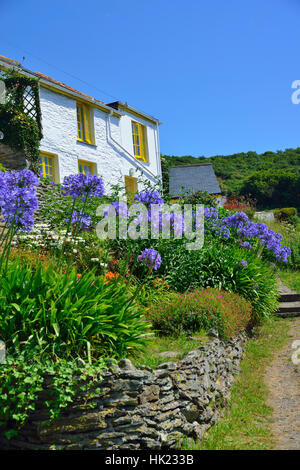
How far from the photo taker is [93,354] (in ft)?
13.5

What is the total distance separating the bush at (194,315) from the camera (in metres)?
5.85

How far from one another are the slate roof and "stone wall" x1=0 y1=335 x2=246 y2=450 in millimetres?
23866

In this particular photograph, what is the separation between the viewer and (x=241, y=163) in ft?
161

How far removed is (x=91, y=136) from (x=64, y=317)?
44.0 ft

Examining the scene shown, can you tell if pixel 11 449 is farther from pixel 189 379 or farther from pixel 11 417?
pixel 189 379

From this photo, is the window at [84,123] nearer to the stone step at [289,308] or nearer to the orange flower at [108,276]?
the stone step at [289,308]

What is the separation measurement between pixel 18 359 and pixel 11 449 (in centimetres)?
79

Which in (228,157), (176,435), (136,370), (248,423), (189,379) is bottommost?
(248,423)

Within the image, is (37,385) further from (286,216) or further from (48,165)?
(286,216)

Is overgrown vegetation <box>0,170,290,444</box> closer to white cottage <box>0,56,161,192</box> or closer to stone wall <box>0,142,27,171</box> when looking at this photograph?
stone wall <box>0,142,27,171</box>

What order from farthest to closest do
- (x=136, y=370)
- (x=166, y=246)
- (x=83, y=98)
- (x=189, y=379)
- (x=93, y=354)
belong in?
(x=83, y=98) → (x=166, y=246) → (x=189, y=379) → (x=93, y=354) → (x=136, y=370)

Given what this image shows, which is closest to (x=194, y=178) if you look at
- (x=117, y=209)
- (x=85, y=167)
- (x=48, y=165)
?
(x=85, y=167)

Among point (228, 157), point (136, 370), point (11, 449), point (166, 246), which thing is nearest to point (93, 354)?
point (136, 370)
